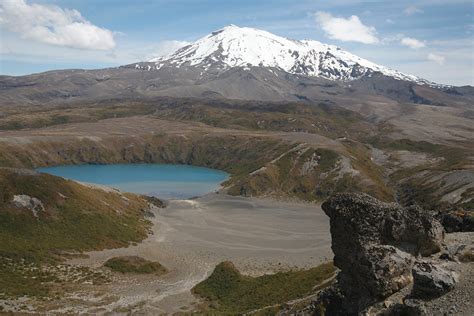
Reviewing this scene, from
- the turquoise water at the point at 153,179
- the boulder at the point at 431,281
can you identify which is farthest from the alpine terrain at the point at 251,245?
the turquoise water at the point at 153,179

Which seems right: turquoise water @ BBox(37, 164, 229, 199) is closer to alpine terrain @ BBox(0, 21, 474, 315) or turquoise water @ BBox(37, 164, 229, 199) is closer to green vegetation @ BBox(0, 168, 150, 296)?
alpine terrain @ BBox(0, 21, 474, 315)

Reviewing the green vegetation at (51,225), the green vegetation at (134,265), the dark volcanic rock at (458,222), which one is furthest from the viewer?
the green vegetation at (134,265)

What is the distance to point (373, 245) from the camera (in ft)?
95.2

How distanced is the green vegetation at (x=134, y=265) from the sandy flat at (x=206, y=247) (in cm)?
176

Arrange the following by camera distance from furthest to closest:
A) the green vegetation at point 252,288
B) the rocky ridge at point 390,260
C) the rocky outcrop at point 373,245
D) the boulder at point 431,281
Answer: the green vegetation at point 252,288, the rocky outcrop at point 373,245, the rocky ridge at point 390,260, the boulder at point 431,281

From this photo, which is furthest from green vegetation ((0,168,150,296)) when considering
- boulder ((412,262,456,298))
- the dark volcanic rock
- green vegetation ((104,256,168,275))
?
boulder ((412,262,456,298))

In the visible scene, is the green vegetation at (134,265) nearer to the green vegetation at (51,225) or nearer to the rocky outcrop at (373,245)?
the green vegetation at (51,225)

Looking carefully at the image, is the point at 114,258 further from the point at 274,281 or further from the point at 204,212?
the point at 204,212

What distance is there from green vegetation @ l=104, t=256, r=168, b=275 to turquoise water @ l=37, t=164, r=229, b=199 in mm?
69618

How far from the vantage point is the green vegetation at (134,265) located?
69.0 meters

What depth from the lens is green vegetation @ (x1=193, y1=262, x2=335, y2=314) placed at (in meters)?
51.3

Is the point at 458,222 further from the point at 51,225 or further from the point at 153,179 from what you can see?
the point at 153,179

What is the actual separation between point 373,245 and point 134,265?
160 ft

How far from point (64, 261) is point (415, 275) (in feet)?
193
